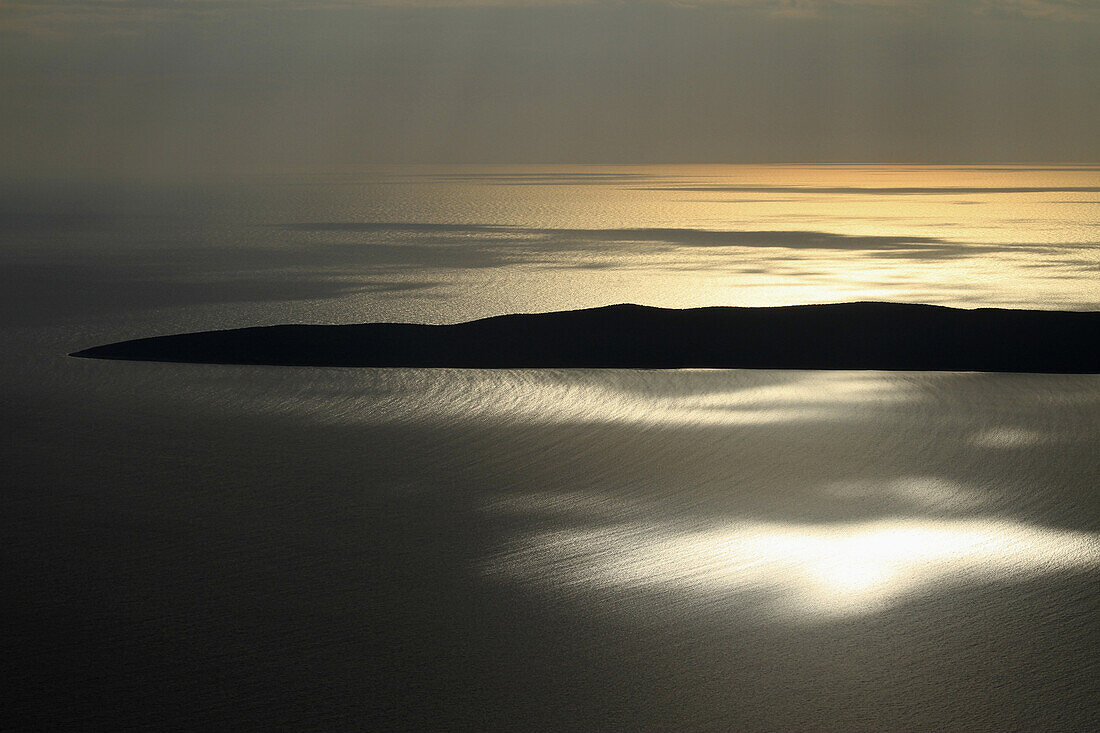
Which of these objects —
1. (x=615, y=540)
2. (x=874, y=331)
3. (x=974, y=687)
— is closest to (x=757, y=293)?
(x=874, y=331)

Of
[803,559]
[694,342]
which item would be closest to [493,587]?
[803,559]

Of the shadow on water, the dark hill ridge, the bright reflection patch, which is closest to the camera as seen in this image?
the shadow on water

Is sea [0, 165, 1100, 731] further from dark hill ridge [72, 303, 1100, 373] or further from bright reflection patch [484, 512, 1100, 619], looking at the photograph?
dark hill ridge [72, 303, 1100, 373]

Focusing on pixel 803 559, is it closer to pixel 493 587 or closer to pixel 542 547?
pixel 542 547

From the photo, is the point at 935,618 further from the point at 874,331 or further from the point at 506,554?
the point at 874,331

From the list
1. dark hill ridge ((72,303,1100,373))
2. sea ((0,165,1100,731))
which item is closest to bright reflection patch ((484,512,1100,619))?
sea ((0,165,1100,731))
